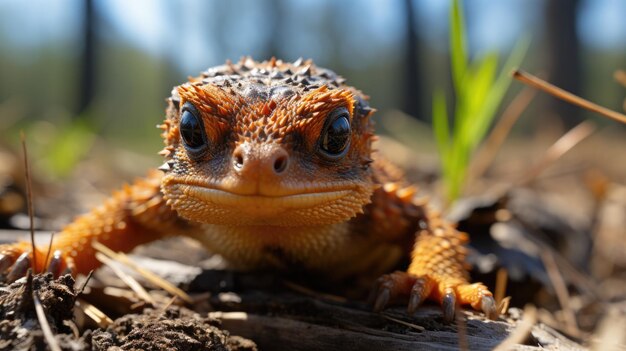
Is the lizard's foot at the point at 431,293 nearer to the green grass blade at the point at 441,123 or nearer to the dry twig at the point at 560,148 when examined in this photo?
the green grass blade at the point at 441,123

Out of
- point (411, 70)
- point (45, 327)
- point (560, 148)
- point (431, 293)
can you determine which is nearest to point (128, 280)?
point (45, 327)

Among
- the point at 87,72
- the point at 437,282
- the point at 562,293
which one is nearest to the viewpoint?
the point at 437,282

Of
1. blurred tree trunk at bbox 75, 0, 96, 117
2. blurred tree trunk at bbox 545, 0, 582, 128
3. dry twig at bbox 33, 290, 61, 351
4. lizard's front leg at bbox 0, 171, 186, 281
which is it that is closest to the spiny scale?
lizard's front leg at bbox 0, 171, 186, 281

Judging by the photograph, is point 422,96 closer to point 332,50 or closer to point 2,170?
point 2,170

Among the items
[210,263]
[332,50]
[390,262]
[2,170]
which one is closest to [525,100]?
[390,262]

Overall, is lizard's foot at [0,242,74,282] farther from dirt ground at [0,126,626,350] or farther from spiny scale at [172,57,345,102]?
spiny scale at [172,57,345,102]

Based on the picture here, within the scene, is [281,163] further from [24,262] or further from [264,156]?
[24,262]

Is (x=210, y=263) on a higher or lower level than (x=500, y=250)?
lower
